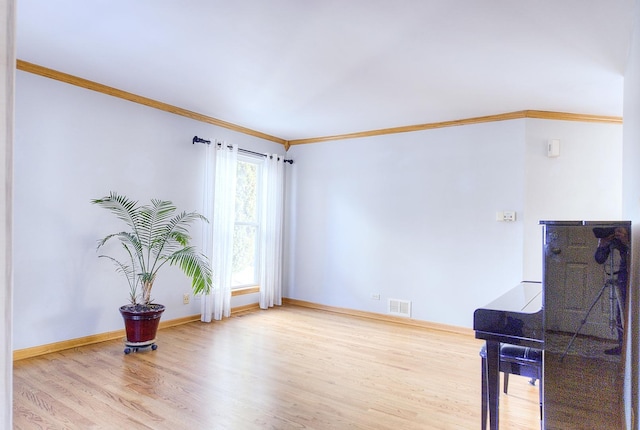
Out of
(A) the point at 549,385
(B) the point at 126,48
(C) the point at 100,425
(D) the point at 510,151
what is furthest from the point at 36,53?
(D) the point at 510,151

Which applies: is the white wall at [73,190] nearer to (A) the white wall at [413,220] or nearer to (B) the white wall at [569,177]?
(A) the white wall at [413,220]

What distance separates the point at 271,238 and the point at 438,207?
7.57ft

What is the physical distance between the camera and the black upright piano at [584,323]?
1.52 m

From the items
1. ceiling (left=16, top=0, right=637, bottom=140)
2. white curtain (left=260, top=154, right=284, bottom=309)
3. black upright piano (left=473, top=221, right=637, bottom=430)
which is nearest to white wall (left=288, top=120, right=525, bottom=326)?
white curtain (left=260, top=154, right=284, bottom=309)

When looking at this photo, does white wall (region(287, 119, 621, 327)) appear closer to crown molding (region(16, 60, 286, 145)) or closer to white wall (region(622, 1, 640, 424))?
crown molding (region(16, 60, 286, 145))

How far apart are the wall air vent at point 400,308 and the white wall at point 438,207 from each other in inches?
3.2

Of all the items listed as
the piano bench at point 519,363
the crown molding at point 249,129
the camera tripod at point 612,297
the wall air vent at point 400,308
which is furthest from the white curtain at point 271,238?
the camera tripod at point 612,297

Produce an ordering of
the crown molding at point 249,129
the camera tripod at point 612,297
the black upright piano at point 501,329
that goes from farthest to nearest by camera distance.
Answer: the crown molding at point 249,129, the black upright piano at point 501,329, the camera tripod at point 612,297

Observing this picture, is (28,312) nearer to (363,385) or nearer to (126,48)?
(126,48)

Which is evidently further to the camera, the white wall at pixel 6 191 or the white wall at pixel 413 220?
the white wall at pixel 413 220

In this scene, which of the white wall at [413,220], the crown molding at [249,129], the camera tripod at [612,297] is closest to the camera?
the camera tripod at [612,297]

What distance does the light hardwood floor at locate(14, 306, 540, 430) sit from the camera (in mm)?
2240

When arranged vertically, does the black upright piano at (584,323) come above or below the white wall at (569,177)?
below

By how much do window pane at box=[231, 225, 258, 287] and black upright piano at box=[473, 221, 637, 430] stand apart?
398cm
